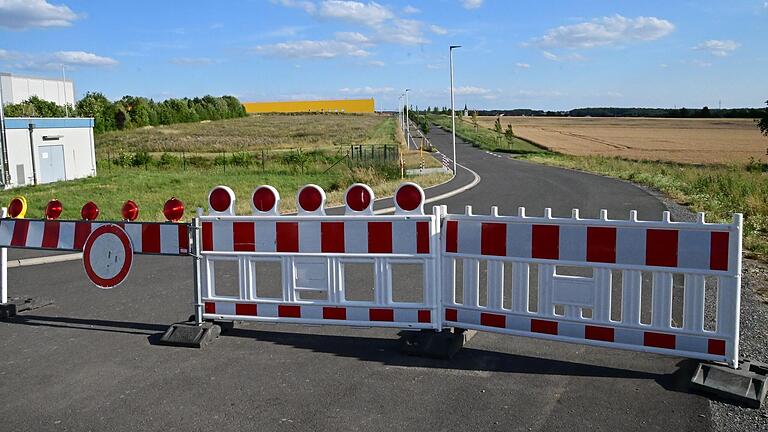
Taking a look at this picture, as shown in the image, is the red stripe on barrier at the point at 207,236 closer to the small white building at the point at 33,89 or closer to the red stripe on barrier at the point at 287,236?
the red stripe on barrier at the point at 287,236

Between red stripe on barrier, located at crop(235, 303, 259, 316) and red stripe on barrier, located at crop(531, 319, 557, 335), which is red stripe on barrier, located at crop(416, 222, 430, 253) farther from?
red stripe on barrier, located at crop(235, 303, 259, 316)

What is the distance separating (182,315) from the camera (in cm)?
779

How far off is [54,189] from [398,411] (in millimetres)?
30436

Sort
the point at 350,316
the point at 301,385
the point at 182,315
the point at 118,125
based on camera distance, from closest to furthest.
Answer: the point at 301,385 → the point at 350,316 → the point at 182,315 → the point at 118,125

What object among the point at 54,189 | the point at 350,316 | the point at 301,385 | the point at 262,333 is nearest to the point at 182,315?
the point at 262,333

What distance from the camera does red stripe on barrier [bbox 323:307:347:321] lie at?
6512 mm

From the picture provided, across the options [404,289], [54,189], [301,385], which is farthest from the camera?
[54,189]

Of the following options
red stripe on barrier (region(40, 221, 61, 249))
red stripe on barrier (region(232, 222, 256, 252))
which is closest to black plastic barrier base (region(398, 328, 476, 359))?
red stripe on barrier (region(232, 222, 256, 252))

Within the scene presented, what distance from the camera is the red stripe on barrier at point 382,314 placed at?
6418mm

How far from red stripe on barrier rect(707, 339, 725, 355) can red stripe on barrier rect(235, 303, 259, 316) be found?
3.98 meters

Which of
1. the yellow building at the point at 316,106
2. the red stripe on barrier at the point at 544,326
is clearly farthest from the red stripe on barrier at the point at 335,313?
the yellow building at the point at 316,106

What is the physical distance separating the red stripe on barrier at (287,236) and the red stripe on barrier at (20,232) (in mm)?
3113

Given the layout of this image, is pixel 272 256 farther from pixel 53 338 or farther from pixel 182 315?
pixel 53 338

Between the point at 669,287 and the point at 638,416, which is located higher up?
the point at 669,287
